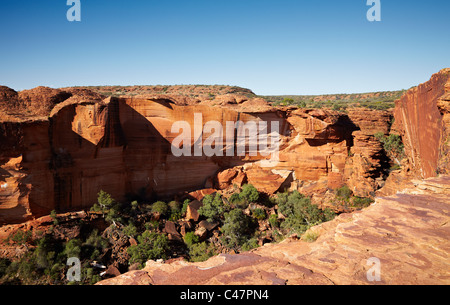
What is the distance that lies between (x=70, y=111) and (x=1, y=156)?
4.54 meters

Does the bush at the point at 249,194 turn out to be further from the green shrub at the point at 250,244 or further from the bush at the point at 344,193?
the bush at the point at 344,193

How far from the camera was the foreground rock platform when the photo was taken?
11.1ft

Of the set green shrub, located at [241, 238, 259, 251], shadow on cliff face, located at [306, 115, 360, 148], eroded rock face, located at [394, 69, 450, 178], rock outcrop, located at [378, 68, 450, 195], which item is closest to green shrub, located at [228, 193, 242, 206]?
green shrub, located at [241, 238, 259, 251]

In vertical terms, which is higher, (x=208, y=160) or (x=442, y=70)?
(x=442, y=70)

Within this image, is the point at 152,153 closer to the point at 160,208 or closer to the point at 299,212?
the point at 160,208

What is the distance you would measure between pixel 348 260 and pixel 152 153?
18493 mm

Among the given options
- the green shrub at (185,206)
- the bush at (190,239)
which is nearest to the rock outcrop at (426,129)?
the bush at (190,239)

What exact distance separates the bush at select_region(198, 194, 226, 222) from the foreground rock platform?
1330cm

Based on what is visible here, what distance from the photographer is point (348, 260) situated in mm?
3791

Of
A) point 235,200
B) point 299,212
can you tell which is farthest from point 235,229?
point 299,212

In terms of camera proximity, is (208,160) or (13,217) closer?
(13,217)

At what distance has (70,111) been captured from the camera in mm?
16062
